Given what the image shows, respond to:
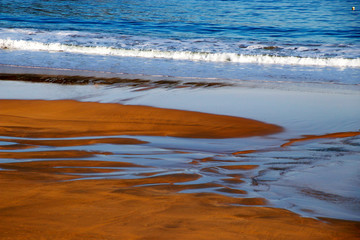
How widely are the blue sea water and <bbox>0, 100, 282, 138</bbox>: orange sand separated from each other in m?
3.13

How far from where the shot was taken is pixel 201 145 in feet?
13.1

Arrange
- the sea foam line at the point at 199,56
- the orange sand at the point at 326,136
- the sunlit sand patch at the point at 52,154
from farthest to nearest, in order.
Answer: the sea foam line at the point at 199,56 → the orange sand at the point at 326,136 → the sunlit sand patch at the point at 52,154

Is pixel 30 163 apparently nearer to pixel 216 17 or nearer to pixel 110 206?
pixel 110 206

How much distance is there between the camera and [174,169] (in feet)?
10.1

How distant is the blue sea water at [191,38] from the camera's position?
31.1 ft

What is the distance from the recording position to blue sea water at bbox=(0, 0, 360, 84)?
948 centimetres

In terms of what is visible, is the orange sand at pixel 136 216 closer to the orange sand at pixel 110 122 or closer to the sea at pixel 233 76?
the sea at pixel 233 76

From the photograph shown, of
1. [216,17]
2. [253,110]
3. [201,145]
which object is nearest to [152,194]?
[201,145]

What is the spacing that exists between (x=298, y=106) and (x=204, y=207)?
148 inches

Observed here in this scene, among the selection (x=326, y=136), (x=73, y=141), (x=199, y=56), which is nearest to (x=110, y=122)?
(x=73, y=141)

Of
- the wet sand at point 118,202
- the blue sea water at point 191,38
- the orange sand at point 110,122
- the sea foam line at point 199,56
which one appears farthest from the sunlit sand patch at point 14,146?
the sea foam line at point 199,56

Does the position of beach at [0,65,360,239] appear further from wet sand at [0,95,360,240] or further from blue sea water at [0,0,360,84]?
blue sea water at [0,0,360,84]

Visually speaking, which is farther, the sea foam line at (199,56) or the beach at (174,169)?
the sea foam line at (199,56)

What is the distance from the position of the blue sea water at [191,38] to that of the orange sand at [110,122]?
313 centimetres
